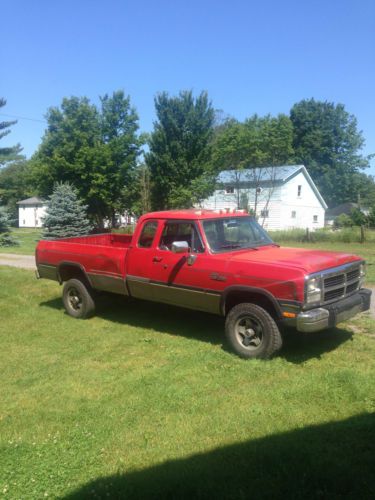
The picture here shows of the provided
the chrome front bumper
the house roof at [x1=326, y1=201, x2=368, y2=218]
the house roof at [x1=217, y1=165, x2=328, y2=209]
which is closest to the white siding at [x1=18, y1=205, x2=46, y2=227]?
the house roof at [x1=326, y1=201, x2=368, y2=218]

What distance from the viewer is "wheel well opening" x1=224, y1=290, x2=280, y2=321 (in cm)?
571

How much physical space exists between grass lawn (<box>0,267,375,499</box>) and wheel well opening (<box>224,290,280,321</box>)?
0.60 m

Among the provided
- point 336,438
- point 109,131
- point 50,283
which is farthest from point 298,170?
point 336,438

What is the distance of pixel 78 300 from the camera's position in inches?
331

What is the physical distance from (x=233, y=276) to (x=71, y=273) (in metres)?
3.88

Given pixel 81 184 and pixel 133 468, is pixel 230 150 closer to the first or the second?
pixel 81 184

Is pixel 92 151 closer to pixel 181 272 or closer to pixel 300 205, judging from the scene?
pixel 300 205

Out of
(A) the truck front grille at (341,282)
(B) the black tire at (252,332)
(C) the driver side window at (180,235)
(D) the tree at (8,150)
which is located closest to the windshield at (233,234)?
(C) the driver side window at (180,235)

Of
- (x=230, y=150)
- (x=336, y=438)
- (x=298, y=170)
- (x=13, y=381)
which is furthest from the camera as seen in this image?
(x=298, y=170)

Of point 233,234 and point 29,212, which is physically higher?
point 29,212

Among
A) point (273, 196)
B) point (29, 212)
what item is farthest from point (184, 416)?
point (29, 212)

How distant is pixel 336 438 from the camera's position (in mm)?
3736

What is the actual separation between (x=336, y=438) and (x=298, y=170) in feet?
123

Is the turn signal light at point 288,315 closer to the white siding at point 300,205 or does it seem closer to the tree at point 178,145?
the tree at point 178,145
